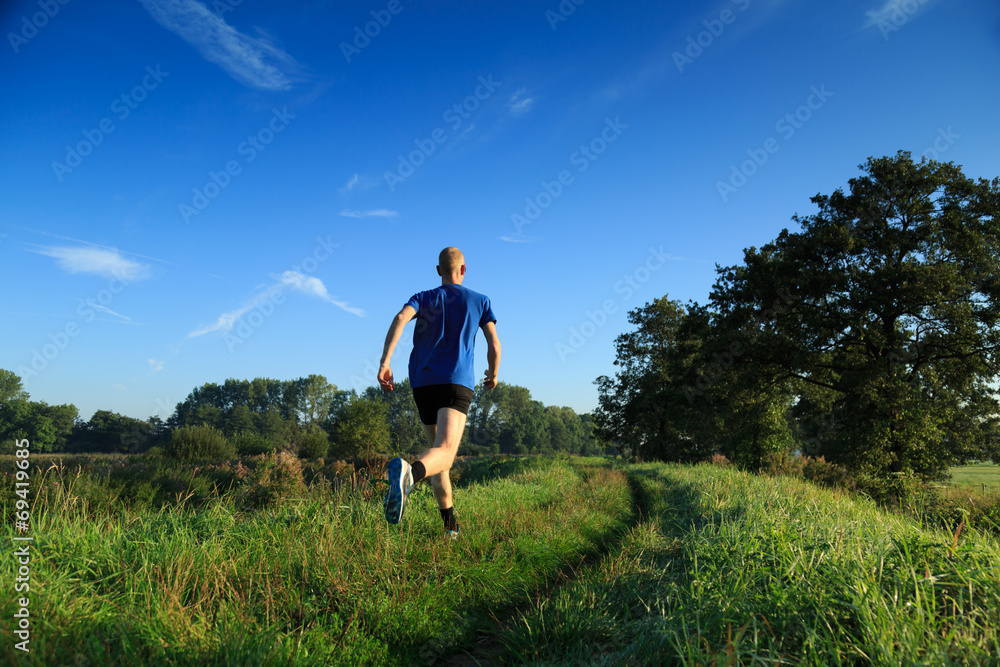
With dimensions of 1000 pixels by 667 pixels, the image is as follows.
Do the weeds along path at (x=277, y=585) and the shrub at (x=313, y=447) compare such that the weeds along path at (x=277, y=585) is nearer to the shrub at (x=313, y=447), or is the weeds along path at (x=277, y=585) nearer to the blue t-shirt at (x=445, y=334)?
the blue t-shirt at (x=445, y=334)

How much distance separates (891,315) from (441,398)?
59.9 feet

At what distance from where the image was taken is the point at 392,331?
4074 millimetres

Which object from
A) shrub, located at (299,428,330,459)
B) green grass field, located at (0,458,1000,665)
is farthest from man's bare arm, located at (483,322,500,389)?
shrub, located at (299,428,330,459)

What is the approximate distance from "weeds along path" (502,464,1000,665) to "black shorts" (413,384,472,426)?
63.1 inches

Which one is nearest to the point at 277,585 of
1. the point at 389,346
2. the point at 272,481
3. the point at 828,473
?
the point at 389,346

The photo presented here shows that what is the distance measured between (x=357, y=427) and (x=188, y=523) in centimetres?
3824

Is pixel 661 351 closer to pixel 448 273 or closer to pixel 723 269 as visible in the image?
pixel 723 269

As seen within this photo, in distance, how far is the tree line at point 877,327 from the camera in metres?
15.4

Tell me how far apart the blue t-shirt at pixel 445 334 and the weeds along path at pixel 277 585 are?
1270 millimetres

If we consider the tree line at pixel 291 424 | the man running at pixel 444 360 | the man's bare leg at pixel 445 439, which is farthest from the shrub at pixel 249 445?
the man's bare leg at pixel 445 439

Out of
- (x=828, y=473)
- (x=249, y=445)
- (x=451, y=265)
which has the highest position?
(x=451, y=265)

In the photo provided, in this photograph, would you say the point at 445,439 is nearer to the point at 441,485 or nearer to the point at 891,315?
the point at 441,485

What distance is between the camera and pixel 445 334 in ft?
14.1

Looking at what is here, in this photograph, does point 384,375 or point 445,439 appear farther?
point 384,375
